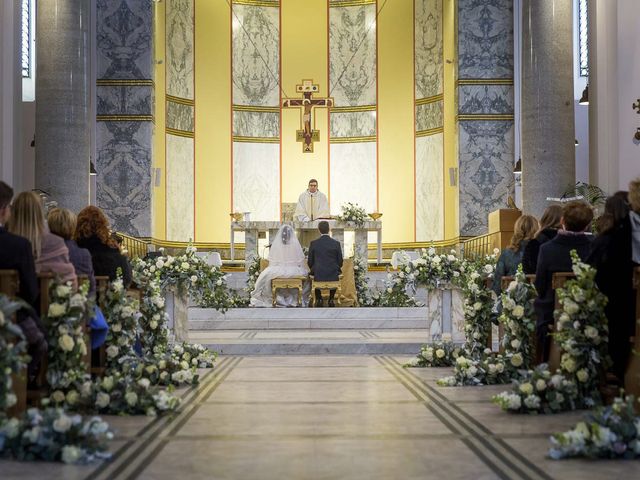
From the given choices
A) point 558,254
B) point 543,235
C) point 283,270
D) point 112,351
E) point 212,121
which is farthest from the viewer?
point 212,121

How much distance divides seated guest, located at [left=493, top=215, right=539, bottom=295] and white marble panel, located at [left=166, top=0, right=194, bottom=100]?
40.1ft

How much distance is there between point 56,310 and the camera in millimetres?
5188

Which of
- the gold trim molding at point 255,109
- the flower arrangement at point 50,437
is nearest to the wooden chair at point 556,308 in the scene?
the flower arrangement at point 50,437

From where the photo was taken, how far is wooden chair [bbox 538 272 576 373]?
5.97 m

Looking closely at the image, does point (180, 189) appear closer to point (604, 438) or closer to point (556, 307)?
point (556, 307)

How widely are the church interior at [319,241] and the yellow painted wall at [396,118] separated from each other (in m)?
0.05

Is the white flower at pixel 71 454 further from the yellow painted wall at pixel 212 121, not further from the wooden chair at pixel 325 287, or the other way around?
the yellow painted wall at pixel 212 121

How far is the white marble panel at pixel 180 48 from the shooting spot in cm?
1917

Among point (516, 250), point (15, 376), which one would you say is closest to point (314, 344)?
point (516, 250)

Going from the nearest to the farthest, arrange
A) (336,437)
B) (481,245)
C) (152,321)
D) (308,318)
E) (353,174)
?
1. (336,437)
2. (152,321)
3. (308,318)
4. (481,245)
5. (353,174)

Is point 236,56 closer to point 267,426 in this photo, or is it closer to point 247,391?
point 247,391

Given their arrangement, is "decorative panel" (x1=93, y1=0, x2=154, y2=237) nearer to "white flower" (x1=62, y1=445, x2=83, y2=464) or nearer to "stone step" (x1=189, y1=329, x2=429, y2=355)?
"stone step" (x1=189, y1=329, x2=429, y2=355)

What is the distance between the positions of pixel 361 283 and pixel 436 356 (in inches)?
284

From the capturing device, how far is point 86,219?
7.24m
